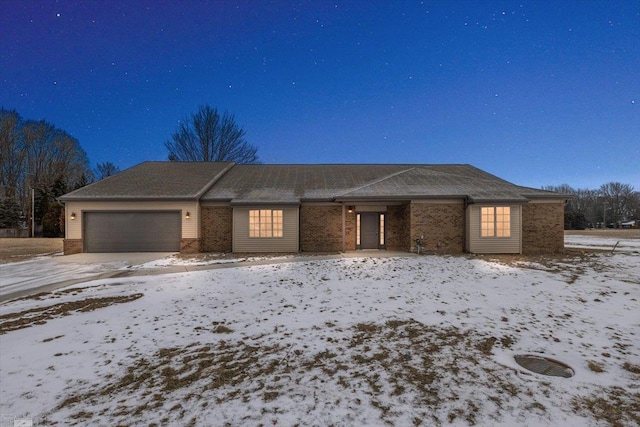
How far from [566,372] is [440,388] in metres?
1.58

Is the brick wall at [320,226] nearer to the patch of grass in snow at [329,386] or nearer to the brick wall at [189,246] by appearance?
the brick wall at [189,246]

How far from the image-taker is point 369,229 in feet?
48.0

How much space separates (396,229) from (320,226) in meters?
3.74

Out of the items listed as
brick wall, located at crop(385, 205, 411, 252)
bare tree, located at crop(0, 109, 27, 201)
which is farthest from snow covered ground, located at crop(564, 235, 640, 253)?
bare tree, located at crop(0, 109, 27, 201)

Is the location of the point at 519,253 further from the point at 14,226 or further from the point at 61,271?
the point at 14,226

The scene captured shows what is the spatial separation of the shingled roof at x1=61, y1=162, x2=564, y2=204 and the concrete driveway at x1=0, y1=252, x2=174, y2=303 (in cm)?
291

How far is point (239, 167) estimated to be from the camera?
62.8 ft

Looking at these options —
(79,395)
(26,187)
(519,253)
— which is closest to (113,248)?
(79,395)

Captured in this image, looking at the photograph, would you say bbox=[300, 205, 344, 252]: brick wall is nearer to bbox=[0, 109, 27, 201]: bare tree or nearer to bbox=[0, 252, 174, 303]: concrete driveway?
bbox=[0, 252, 174, 303]: concrete driveway

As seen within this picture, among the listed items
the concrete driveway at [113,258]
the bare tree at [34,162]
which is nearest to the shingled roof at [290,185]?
the concrete driveway at [113,258]

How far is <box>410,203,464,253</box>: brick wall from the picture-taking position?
12766 mm

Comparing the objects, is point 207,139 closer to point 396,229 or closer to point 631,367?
point 396,229

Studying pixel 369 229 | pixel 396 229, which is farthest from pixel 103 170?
pixel 396 229

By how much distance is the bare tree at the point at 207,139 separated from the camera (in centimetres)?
2931
